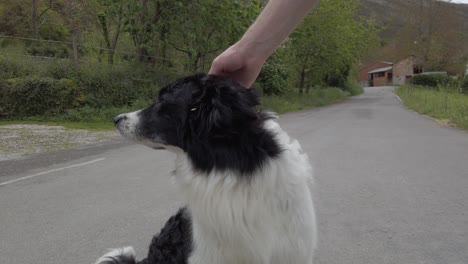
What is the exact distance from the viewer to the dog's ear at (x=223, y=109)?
221 cm

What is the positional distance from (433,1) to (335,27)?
2210 centimetres

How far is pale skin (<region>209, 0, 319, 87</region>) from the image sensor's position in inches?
98.1

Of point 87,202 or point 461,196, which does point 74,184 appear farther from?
point 461,196

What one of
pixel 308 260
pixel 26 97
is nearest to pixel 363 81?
pixel 26 97

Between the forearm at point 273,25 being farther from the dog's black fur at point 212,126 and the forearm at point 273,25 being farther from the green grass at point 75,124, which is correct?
the green grass at point 75,124

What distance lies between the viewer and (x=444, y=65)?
156 feet

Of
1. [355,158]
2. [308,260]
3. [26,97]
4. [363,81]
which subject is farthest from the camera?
[363,81]

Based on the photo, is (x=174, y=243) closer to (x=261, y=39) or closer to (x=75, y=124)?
(x=261, y=39)

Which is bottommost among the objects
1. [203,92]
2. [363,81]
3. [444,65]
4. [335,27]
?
[363,81]

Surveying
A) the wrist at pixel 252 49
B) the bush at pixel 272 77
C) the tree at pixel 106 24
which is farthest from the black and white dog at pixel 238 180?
the bush at pixel 272 77

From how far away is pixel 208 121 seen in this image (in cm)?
227

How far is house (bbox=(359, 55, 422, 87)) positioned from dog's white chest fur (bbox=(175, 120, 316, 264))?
9087 cm

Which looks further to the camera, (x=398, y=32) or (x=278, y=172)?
(x=398, y=32)

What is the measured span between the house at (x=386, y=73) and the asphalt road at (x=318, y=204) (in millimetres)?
85375
